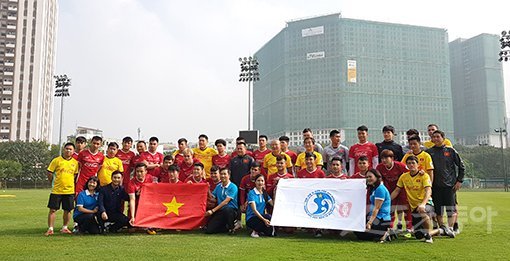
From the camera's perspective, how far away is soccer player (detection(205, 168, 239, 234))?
811cm

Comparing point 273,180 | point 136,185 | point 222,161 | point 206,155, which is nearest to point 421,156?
point 273,180

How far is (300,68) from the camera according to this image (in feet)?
343

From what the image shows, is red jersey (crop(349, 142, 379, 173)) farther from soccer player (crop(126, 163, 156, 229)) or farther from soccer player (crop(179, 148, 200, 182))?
soccer player (crop(126, 163, 156, 229))

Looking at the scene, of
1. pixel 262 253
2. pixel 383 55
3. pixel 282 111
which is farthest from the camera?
pixel 282 111

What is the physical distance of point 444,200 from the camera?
25.6ft

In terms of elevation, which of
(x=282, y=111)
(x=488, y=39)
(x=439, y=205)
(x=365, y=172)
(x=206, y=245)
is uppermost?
(x=488, y=39)

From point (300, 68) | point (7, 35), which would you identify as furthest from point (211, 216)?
point (300, 68)

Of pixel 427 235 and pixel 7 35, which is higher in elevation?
pixel 7 35

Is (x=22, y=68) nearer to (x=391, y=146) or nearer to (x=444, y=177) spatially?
(x=391, y=146)

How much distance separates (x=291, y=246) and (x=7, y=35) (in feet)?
298

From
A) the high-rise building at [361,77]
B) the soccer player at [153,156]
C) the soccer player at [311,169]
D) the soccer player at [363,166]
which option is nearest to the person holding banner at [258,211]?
the soccer player at [311,169]

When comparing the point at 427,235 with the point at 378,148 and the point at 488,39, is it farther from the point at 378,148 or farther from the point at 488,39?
the point at 488,39

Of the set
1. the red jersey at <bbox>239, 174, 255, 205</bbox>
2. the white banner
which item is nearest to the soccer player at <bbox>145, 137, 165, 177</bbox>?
the red jersey at <bbox>239, 174, 255, 205</bbox>

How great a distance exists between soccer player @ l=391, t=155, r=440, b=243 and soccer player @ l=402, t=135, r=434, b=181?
0.86ft
